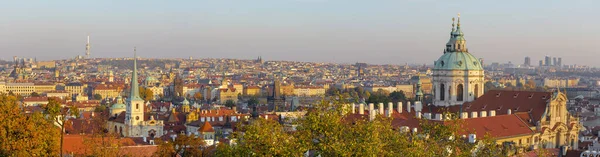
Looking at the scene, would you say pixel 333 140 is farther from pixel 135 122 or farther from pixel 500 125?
pixel 135 122

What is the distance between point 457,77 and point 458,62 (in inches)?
45.3

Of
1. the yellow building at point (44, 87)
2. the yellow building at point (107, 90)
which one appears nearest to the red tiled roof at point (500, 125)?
the yellow building at point (107, 90)

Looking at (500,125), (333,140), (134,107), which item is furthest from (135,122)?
(333,140)

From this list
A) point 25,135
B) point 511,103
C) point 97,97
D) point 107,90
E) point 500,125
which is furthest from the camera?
point 107,90

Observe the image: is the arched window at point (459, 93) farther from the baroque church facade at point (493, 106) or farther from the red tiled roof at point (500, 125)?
the red tiled roof at point (500, 125)

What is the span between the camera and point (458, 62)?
69250 millimetres

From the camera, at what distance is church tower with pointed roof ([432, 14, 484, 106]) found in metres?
69.0

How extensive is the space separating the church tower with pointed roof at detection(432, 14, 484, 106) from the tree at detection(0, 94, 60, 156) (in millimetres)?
42316

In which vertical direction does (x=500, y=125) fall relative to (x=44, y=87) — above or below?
above

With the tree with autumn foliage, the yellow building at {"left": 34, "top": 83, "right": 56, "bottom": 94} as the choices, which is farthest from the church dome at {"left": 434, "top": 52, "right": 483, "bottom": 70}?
the yellow building at {"left": 34, "top": 83, "right": 56, "bottom": 94}

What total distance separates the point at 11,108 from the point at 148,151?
28.9ft

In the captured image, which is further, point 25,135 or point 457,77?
point 457,77

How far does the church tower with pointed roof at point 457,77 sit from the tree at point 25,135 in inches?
1666

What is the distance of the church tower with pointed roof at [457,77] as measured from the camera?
6900 cm
